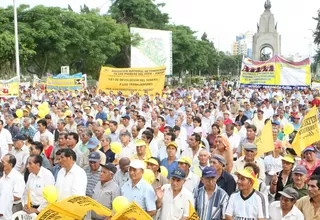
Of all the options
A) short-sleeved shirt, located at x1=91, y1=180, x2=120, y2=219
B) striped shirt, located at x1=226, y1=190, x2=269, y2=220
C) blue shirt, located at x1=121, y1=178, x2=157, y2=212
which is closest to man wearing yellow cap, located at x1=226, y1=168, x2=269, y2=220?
striped shirt, located at x1=226, y1=190, x2=269, y2=220

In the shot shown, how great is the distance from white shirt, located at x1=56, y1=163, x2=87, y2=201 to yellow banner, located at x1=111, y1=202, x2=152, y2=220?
1.20 m

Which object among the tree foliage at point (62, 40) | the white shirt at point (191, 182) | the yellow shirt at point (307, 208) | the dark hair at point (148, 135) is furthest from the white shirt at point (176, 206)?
the tree foliage at point (62, 40)

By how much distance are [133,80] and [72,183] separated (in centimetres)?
1275

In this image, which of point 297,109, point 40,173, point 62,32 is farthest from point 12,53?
point 40,173

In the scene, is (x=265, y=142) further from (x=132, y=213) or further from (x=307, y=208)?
(x=132, y=213)

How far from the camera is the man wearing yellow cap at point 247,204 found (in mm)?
4617

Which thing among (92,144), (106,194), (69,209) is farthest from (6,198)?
(92,144)

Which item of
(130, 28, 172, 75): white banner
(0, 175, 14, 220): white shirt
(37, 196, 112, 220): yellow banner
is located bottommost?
(0, 175, 14, 220): white shirt

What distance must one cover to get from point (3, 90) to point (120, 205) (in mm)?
13858

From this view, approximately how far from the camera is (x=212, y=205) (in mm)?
4898

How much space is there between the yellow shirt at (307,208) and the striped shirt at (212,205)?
0.75 metres

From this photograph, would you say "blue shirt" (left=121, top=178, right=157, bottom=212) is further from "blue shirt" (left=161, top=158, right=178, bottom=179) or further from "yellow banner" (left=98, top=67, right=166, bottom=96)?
"yellow banner" (left=98, top=67, right=166, bottom=96)

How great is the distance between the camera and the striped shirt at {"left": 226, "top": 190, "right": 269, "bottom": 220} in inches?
182

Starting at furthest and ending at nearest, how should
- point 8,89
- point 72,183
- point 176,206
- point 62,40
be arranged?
point 62,40, point 8,89, point 72,183, point 176,206
